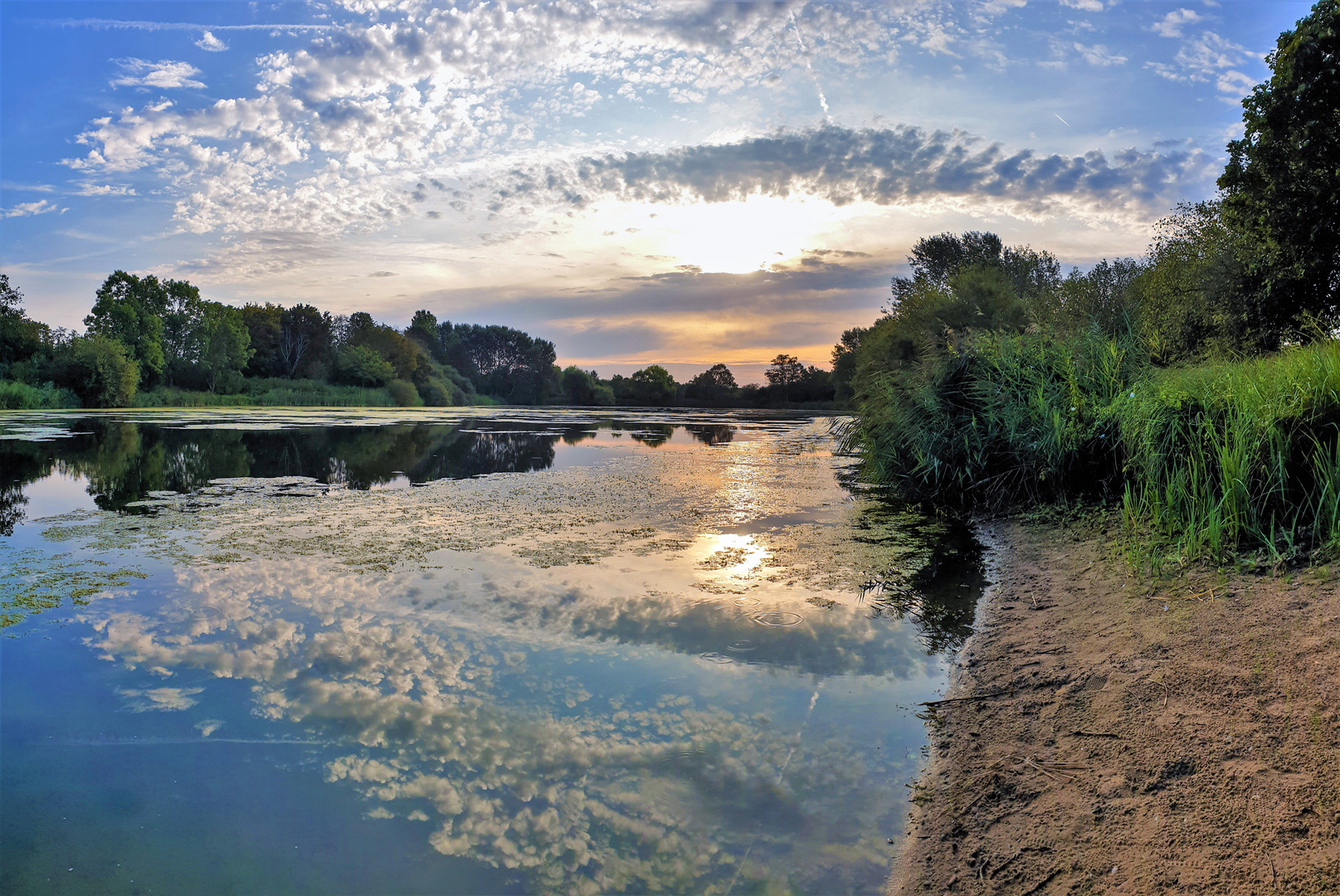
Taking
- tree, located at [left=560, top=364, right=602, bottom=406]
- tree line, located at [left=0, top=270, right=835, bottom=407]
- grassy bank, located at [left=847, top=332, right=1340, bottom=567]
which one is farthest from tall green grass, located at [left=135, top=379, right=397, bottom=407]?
grassy bank, located at [left=847, top=332, right=1340, bottom=567]

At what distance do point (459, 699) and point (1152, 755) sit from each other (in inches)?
118

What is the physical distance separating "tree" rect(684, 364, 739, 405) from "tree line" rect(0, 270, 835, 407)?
0.49ft

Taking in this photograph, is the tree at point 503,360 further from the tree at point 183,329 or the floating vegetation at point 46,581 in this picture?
the floating vegetation at point 46,581

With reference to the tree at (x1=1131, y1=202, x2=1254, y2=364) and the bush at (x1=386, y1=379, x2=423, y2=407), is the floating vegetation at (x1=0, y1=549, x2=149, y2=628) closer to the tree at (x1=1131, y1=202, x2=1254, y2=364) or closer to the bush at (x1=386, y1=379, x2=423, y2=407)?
the tree at (x1=1131, y1=202, x2=1254, y2=364)

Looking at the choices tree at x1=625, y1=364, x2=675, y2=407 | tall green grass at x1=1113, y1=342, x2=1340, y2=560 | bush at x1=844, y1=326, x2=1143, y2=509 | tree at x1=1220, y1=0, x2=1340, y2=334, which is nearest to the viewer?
tall green grass at x1=1113, y1=342, x2=1340, y2=560

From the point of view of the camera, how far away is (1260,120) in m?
15.4

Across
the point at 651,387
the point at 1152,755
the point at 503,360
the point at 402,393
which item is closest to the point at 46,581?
the point at 1152,755

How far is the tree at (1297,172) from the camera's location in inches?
573

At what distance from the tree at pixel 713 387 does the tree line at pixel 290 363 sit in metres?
0.15

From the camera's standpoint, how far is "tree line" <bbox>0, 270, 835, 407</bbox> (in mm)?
40469

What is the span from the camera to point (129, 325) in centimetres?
4834

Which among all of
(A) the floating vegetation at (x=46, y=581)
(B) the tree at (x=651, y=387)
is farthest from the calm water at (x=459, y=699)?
(B) the tree at (x=651, y=387)

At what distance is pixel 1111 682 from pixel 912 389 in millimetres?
7941

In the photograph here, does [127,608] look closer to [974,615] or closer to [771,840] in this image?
[771,840]
